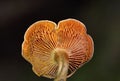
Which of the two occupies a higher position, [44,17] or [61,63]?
[44,17]

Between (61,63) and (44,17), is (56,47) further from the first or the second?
(44,17)

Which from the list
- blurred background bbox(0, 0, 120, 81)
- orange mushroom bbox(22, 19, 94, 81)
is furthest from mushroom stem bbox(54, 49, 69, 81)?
blurred background bbox(0, 0, 120, 81)

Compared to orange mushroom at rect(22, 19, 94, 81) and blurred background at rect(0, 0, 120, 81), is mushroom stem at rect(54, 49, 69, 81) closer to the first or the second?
orange mushroom at rect(22, 19, 94, 81)

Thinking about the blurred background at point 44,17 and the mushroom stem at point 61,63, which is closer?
the mushroom stem at point 61,63

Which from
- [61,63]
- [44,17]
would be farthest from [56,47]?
[44,17]

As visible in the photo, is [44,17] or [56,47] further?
[44,17]

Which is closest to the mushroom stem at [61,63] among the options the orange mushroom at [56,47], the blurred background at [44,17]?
A: the orange mushroom at [56,47]

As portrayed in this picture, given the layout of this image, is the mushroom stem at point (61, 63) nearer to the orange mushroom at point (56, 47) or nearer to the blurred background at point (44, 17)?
the orange mushroom at point (56, 47)
